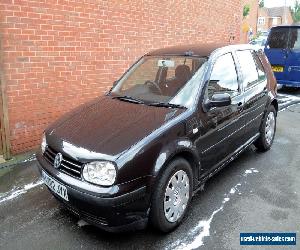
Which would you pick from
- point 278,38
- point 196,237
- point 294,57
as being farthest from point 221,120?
point 278,38

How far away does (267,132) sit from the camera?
215 inches

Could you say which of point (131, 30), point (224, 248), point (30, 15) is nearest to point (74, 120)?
point (224, 248)

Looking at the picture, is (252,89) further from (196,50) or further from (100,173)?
(100,173)

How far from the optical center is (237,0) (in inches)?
442

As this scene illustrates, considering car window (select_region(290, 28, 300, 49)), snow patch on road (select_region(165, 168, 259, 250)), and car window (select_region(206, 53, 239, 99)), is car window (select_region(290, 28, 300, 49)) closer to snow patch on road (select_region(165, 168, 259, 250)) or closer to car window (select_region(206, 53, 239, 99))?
car window (select_region(206, 53, 239, 99))

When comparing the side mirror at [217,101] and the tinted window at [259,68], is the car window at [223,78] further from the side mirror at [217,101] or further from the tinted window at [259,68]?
the tinted window at [259,68]

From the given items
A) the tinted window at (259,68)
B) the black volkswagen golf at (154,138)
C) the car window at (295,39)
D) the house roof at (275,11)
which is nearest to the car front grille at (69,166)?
the black volkswagen golf at (154,138)

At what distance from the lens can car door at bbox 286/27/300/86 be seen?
9.75 m

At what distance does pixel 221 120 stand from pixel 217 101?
37cm

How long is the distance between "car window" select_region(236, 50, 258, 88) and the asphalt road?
4.03 feet

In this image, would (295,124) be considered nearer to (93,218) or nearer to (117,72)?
(117,72)

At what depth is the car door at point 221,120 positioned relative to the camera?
3680 mm

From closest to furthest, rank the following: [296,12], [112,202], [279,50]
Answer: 1. [112,202]
2. [279,50]
3. [296,12]

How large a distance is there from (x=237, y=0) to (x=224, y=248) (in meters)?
9.87
